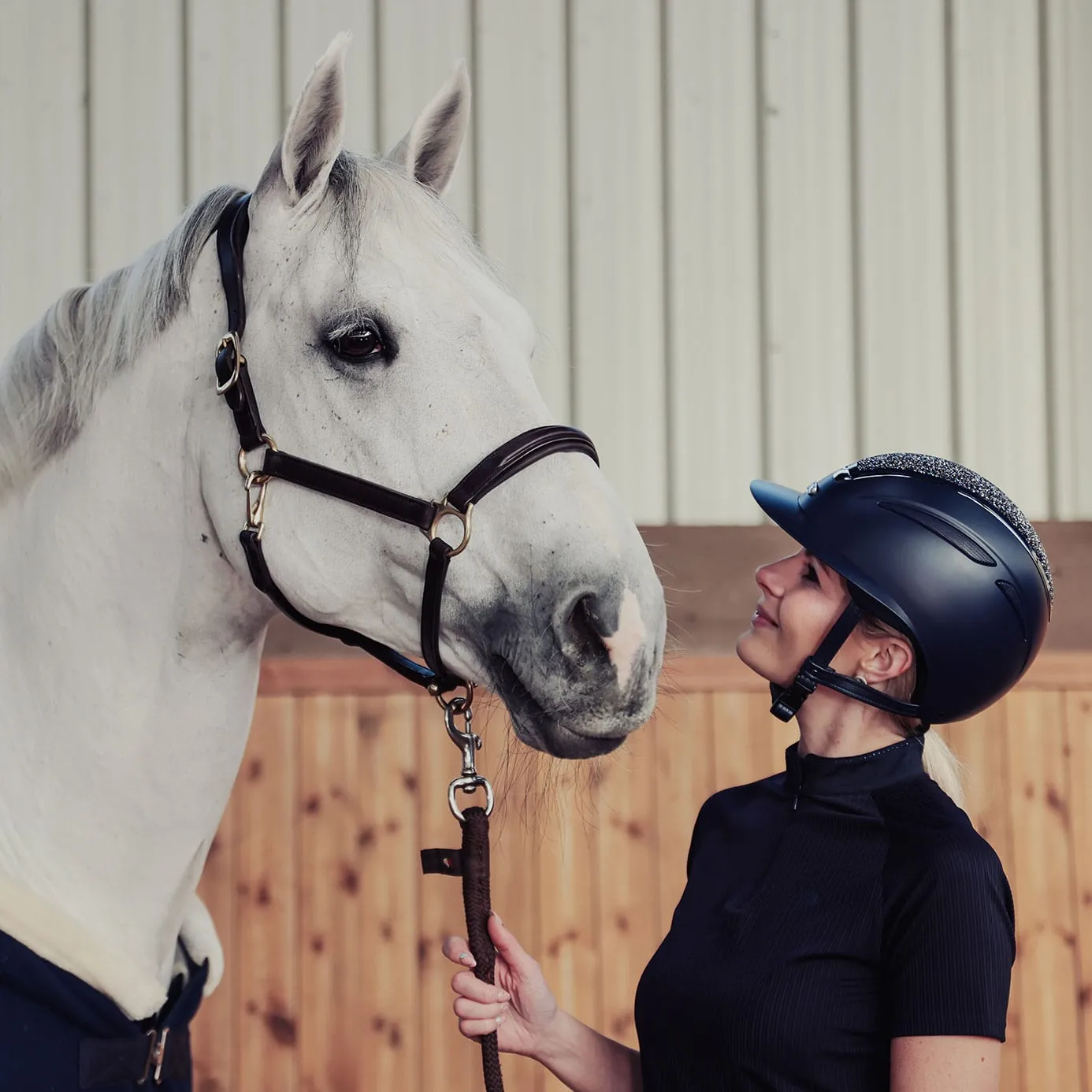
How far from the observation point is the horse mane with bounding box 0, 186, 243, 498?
1.24 m

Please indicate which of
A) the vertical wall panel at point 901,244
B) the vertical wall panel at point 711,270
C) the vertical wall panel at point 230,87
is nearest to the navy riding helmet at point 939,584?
the vertical wall panel at point 711,270

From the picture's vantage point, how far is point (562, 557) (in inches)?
41.0

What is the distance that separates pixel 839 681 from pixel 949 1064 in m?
0.41

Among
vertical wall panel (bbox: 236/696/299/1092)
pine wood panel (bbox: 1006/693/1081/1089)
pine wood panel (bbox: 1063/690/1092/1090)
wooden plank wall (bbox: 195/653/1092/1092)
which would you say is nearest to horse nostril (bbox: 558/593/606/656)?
wooden plank wall (bbox: 195/653/1092/1092)

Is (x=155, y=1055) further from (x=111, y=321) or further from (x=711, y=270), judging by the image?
(x=711, y=270)

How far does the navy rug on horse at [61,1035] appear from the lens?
3.67ft

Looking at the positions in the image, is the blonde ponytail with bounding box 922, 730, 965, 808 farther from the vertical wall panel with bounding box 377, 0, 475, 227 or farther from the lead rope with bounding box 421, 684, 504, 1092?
the vertical wall panel with bounding box 377, 0, 475, 227

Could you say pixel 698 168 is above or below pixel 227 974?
above

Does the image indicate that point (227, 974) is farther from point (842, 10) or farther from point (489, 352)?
point (842, 10)

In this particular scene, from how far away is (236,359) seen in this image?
1.17m

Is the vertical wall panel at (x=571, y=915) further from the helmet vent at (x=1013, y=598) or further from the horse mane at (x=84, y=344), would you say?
the horse mane at (x=84, y=344)

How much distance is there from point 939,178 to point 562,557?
2.41 m

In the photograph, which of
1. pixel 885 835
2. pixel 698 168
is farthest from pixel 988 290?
pixel 885 835

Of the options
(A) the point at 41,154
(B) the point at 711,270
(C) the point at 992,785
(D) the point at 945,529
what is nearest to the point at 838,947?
(D) the point at 945,529
